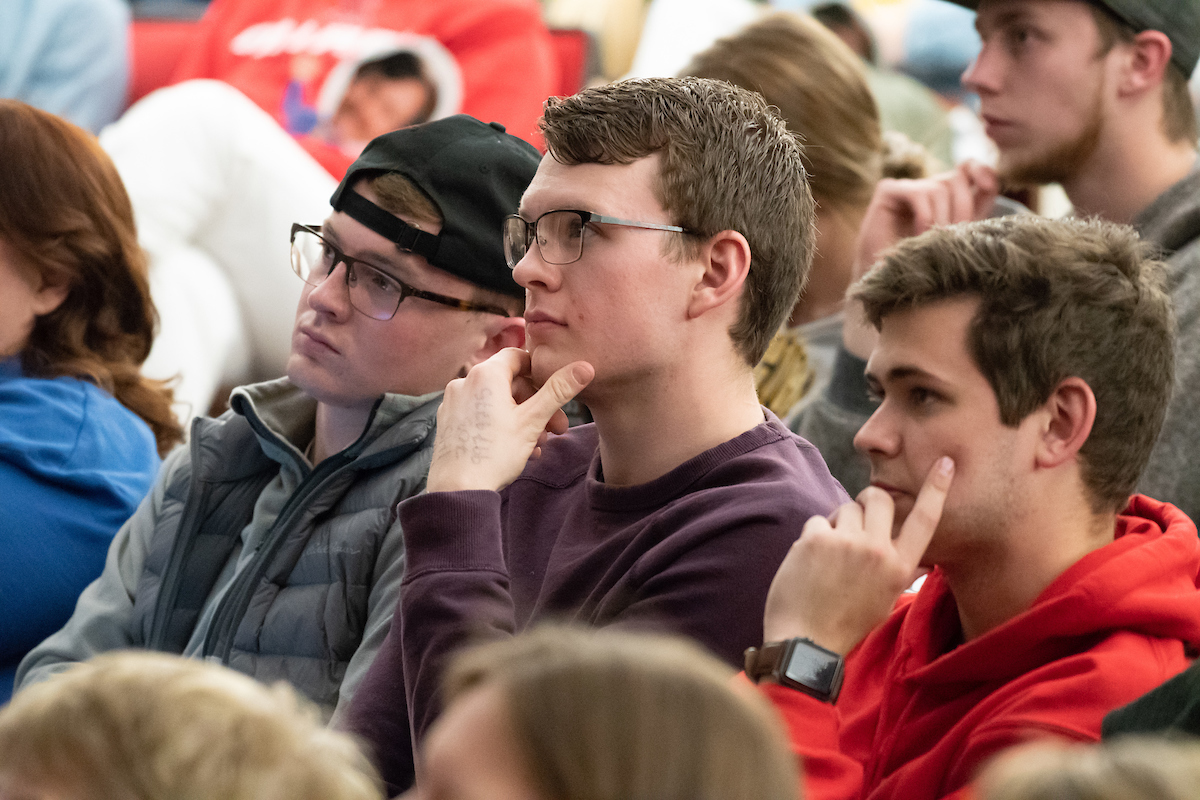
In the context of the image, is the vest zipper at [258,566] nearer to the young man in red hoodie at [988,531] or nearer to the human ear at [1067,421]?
the young man in red hoodie at [988,531]

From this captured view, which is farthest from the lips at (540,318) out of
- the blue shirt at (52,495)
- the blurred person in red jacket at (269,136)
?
the blurred person in red jacket at (269,136)

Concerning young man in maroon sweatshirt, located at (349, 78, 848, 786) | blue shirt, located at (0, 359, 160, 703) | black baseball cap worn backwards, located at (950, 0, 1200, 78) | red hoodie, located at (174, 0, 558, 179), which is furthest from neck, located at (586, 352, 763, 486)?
red hoodie, located at (174, 0, 558, 179)

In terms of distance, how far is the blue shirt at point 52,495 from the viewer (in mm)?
2027

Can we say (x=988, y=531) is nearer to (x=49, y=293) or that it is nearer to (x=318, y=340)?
(x=318, y=340)

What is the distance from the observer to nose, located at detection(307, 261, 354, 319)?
5.90ft

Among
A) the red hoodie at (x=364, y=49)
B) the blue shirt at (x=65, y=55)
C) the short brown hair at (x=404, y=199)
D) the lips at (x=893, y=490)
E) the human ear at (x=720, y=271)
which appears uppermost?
the human ear at (x=720, y=271)

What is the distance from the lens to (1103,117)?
7.57 ft

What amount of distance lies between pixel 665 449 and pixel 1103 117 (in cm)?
129

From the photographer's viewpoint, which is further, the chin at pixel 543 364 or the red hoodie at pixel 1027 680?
the chin at pixel 543 364

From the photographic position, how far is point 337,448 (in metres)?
1.86

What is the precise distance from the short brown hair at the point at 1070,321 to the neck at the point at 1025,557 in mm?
30

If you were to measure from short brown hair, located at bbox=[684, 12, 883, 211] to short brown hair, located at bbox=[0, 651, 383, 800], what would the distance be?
2024 millimetres

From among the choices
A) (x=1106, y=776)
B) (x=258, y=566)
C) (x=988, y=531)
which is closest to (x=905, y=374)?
(x=988, y=531)

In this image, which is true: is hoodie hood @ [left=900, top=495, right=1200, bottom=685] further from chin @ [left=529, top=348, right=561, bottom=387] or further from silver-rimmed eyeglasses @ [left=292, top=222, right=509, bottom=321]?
silver-rimmed eyeglasses @ [left=292, top=222, right=509, bottom=321]
